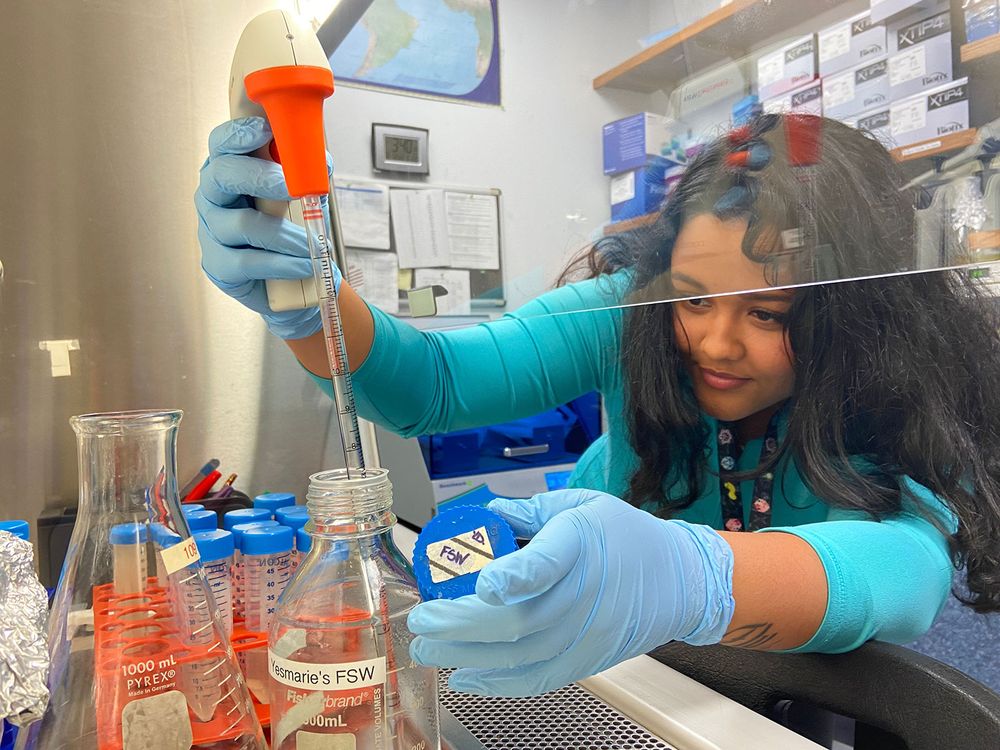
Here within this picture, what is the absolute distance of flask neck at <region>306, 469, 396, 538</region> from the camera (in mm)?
468

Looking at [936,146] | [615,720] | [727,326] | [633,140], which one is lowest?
[615,720]

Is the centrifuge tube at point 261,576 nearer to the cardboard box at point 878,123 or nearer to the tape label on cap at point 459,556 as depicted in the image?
the tape label on cap at point 459,556

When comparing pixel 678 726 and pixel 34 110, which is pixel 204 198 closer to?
pixel 34 110

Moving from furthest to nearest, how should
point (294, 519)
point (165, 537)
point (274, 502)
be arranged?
1. point (274, 502)
2. point (294, 519)
3. point (165, 537)

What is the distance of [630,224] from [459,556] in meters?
0.59

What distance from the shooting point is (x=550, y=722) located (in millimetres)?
640

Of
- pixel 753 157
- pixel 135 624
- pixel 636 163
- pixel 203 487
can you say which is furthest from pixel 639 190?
pixel 203 487

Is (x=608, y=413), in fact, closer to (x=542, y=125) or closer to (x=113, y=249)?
(x=542, y=125)

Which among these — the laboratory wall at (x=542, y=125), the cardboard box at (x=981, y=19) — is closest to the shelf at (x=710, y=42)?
the laboratory wall at (x=542, y=125)

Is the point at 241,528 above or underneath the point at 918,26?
underneath

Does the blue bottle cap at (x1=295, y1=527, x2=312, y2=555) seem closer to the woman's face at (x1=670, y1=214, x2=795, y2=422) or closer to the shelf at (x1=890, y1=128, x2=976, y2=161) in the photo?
the woman's face at (x1=670, y1=214, x2=795, y2=422)

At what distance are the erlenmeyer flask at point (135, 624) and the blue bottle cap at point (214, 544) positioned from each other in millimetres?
95

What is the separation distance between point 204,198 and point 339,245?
1.37 ft

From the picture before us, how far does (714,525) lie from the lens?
1.33 meters
